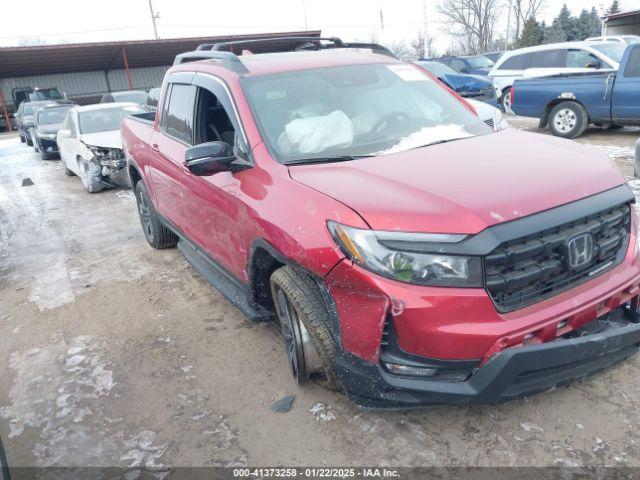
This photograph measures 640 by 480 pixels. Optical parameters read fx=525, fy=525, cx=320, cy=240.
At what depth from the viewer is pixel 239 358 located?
3654mm

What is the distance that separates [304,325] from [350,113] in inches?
58.0

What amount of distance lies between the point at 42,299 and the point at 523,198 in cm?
451

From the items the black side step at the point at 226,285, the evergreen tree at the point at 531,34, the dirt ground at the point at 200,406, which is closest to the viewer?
the dirt ground at the point at 200,406

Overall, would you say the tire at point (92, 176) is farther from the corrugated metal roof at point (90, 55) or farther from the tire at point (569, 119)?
the corrugated metal roof at point (90, 55)

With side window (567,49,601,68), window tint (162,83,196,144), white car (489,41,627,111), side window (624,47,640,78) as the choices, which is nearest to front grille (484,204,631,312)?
window tint (162,83,196,144)

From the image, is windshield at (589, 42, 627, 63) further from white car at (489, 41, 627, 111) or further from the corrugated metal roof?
the corrugated metal roof

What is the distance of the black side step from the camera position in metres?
3.43

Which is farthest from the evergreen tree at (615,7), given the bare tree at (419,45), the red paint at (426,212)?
the red paint at (426,212)

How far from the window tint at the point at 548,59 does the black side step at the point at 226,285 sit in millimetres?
11287

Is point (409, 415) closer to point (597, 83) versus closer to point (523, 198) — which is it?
point (523, 198)

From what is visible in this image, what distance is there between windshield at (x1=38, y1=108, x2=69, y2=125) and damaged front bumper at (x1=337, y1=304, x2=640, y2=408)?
15.4 metres

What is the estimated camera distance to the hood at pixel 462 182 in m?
2.31

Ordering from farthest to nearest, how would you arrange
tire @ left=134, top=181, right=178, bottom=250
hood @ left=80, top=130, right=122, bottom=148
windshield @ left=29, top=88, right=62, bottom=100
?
windshield @ left=29, top=88, right=62, bottom=100 → hood @ left=80, top=130, right=122, bottom=148 → tire @ left=134, top=181, right=178, bottom=250

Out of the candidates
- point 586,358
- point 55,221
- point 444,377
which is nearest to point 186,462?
point 444,377
